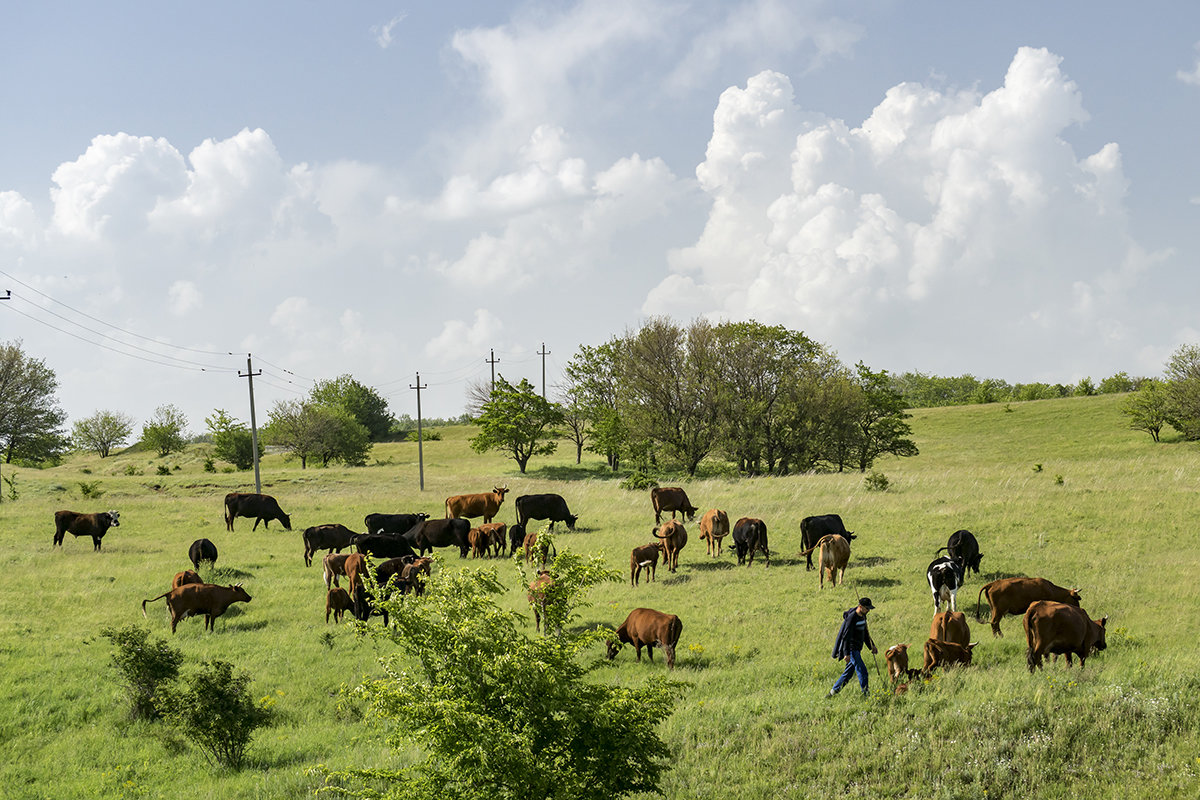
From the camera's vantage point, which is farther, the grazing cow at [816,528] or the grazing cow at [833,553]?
the grazing cow at [816,528]

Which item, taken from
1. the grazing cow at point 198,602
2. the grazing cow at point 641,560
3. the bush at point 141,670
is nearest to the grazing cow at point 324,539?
the grazing cow at point 198,602

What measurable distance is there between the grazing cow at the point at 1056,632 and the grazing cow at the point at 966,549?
6.58 metres

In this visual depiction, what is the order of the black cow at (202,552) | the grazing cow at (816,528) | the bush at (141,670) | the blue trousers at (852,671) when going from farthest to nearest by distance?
the black cow at (202,552), the grazing cow at (816,528), the bush at (141,670), the blue trousers at (852,671)

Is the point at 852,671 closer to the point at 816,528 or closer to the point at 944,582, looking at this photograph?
the point at 944,582

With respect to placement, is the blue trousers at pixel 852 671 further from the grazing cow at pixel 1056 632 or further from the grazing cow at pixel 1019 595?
the grazing cow at pixel 1019 595

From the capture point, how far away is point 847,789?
877 centimetres

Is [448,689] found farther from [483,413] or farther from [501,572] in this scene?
[483,413]

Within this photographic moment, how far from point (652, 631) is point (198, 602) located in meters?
10.2

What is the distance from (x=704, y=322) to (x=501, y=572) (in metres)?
35.2

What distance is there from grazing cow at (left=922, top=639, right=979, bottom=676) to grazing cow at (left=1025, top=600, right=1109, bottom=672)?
1.01 meters

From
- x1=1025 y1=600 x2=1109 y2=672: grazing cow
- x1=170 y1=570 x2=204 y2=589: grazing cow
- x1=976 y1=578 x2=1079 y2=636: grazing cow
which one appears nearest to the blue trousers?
x1=1025 y1=600 x2=1109 y2=672: grazing cow

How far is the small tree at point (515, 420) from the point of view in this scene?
2454 inches

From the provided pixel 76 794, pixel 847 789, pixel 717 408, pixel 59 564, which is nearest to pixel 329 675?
pixel 76 794

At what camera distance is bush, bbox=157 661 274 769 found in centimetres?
1027
